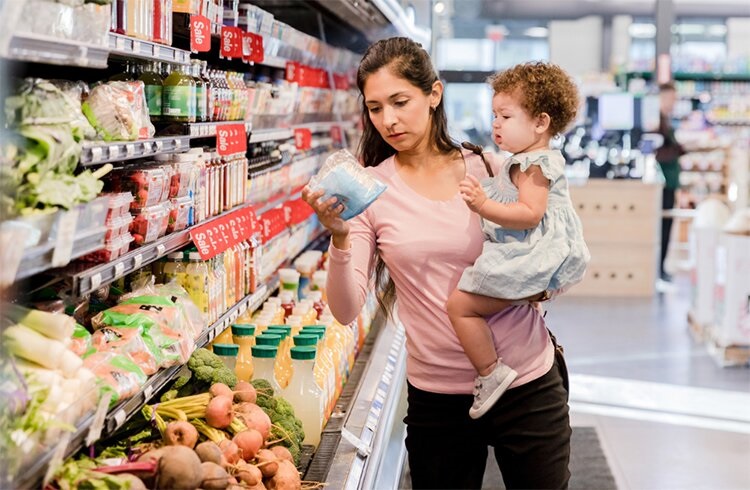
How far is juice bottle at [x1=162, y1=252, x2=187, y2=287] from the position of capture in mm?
3150

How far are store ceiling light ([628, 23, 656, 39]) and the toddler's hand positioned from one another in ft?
53.5

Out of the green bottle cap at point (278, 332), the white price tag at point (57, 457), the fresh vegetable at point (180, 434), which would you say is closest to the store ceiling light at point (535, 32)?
the green bottle cap at point (278, 332)

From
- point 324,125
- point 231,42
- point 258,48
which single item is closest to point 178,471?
point 231,42

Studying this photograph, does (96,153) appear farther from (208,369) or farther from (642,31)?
(642,31)

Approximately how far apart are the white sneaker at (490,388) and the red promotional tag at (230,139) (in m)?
1.30

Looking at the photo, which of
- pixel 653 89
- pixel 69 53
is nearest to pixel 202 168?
pixel 69 53

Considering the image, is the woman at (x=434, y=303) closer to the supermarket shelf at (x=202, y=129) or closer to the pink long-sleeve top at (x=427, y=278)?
the pink long-sleeve top at (x=427, y=278)

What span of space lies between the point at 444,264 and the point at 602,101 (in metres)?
8.18

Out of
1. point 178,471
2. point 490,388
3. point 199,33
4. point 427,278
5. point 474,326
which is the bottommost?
point 178,471

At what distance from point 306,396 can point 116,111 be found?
4.07 feet

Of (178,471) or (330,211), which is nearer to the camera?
(178,471)

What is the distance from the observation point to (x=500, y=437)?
2.60m

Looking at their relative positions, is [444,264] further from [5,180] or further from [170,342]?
[5,180]

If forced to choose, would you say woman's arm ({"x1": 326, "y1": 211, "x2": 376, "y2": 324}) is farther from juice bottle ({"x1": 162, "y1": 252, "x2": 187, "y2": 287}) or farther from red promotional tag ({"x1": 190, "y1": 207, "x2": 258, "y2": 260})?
juice bottle ({"x1": 162, "y1": 252, "x2": 187, "y2": 287})
